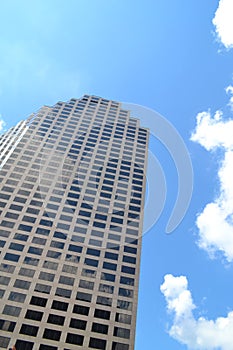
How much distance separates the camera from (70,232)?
195ft

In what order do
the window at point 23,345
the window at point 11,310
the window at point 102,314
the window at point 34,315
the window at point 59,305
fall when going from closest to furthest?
the window at point 23,345, the window at point 11,310, the window at point 34,315, the window at point 59,305, the window at point 102,314

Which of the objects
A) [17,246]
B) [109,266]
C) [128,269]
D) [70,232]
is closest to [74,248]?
[70,232]

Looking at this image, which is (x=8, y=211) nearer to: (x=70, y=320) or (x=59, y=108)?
(x=70, y=320)

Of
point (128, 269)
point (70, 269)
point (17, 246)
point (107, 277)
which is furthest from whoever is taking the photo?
point (128, 269)

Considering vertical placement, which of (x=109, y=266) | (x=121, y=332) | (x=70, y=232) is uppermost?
(x=70, y=232)

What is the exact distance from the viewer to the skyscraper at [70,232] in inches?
1855

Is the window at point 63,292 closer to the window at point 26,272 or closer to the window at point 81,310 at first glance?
the window at point 81,310

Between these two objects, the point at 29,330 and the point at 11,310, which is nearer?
the point at 29,330

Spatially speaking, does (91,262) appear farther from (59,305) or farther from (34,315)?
(34,315)

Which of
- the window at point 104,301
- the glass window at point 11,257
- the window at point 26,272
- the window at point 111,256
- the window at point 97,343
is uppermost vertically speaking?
the window at point 111,256

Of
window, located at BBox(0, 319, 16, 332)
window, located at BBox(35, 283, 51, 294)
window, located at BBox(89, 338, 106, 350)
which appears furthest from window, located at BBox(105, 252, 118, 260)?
window, located at BBox(0, 319, 16, 332)

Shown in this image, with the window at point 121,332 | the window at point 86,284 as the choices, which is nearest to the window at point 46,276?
the window at point 86,284

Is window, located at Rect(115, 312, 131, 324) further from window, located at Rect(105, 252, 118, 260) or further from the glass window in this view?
the glass window

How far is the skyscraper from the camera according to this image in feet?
155
